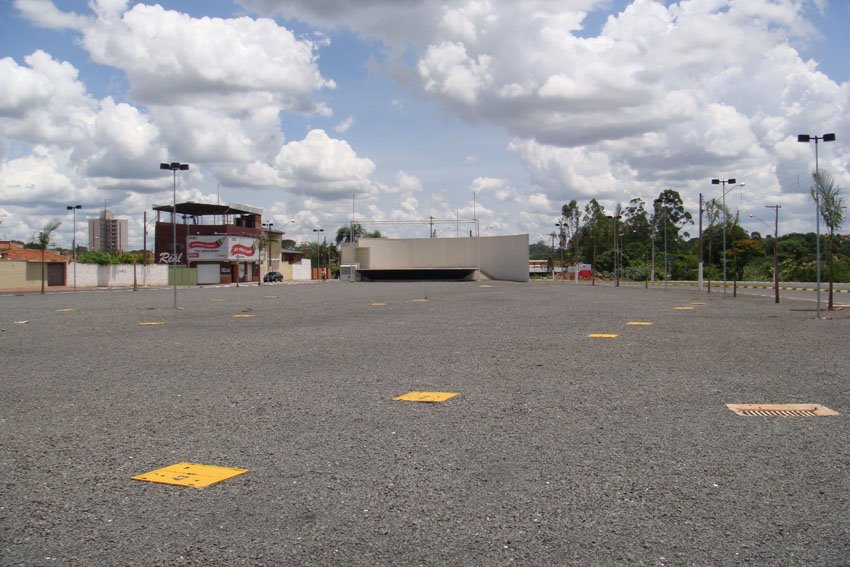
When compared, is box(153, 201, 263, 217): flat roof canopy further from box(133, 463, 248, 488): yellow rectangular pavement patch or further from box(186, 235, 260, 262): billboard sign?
box(133, 463, 248, 488): yellow rectangular pavement patch

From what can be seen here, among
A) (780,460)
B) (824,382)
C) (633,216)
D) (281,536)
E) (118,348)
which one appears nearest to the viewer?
(281,536)

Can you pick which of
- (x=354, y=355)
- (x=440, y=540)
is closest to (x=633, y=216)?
(x=354, y=355)

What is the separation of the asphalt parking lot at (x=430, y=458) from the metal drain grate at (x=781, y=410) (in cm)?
21

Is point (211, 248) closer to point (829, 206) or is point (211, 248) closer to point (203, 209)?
point (203, 209)

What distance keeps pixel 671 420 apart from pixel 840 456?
6.31 ft

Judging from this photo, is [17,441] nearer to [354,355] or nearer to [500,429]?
[500,429]

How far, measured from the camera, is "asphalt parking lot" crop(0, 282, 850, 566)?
482 cm

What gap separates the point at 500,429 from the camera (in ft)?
26.5

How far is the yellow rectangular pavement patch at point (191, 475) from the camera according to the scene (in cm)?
621

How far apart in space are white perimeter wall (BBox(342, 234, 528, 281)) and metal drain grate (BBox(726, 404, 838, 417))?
94523 mm

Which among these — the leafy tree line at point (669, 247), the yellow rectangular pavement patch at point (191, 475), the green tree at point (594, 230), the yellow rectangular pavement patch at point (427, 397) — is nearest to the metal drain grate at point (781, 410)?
the yellow rectangular pavement patch at point (427, 397)

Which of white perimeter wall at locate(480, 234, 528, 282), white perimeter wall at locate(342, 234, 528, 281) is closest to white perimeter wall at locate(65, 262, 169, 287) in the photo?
white perimeter wall at locate(342, 234, 528, 281)

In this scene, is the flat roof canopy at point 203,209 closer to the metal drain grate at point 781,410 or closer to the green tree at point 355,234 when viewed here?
the green tree at point 355,234

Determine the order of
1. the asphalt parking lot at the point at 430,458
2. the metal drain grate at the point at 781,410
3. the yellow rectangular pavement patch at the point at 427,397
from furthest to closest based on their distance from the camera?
the yellow rectangular pavement patch at the point at 427,397, the metal drain grate at the point at 781,410, the asphalt parking lot at the point at 430,458
